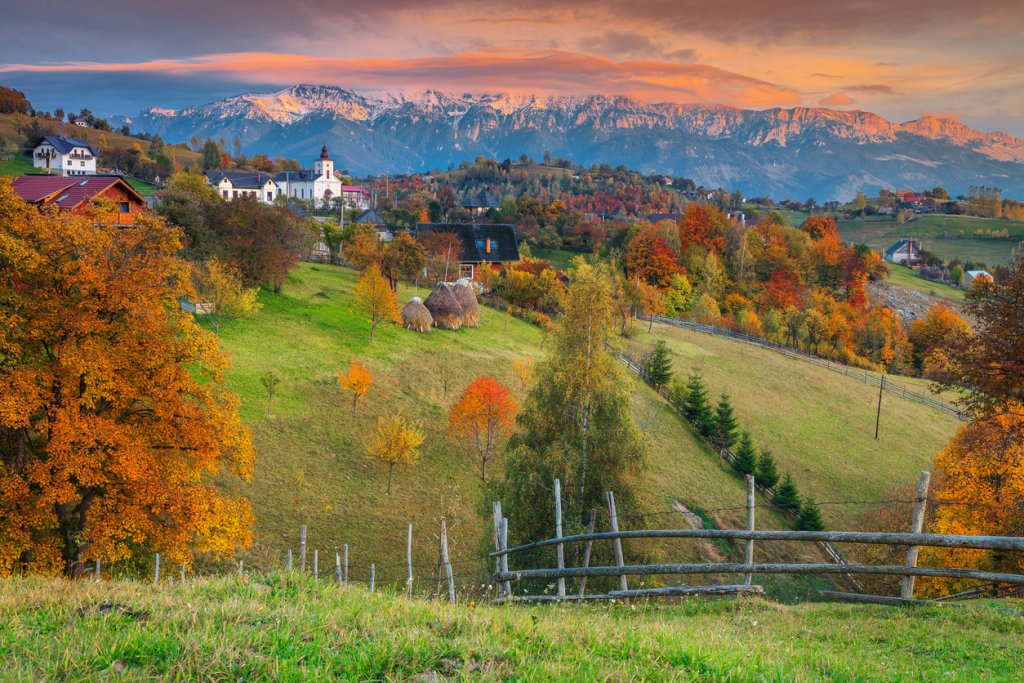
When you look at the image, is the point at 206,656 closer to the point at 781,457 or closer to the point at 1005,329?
the point at 1005,329

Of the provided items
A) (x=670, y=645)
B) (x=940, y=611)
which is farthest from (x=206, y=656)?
(x=940, y=611)

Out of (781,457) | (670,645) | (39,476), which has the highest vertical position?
(670,645)

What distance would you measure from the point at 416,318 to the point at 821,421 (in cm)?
3058

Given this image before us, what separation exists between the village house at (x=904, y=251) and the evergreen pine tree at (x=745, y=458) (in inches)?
4925

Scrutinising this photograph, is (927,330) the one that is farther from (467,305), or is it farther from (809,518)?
(467,305)

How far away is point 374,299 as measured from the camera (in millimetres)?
42250

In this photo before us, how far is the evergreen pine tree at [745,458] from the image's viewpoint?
38.9m

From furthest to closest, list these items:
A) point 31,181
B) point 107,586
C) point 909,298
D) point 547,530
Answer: point 909,298 → point 31,181 → point 547,530 → point 107,586

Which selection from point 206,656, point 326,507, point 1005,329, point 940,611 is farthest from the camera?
point 326,507

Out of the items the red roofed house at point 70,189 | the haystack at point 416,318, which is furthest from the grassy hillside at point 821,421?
the red roofed house at point 70,189

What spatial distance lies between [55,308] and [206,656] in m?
14.5

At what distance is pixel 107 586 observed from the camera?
8000mm

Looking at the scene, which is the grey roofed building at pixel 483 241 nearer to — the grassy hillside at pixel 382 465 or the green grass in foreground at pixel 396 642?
the grassy hillside at pixel 382 465

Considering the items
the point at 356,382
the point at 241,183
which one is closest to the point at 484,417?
the point at 356,382
